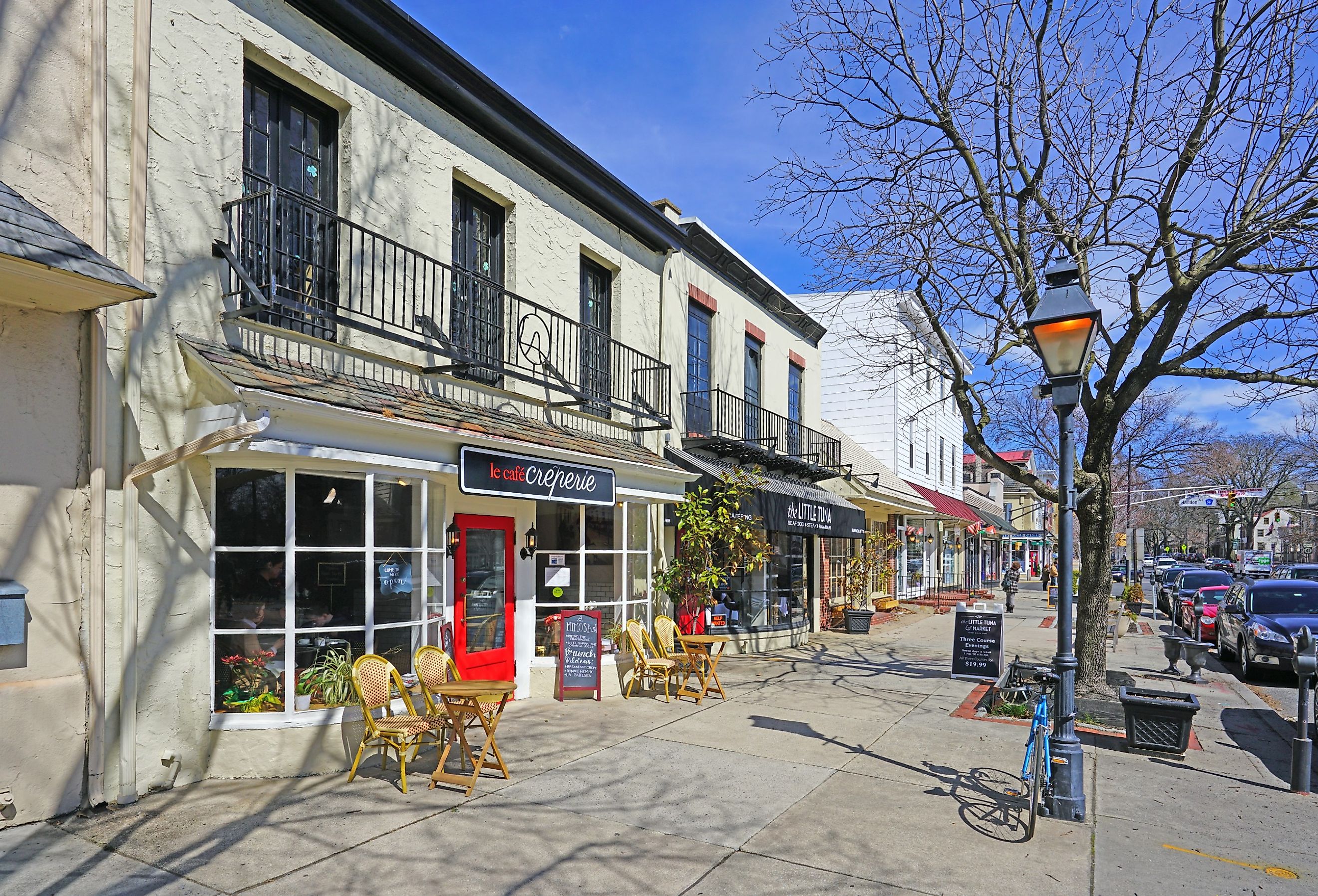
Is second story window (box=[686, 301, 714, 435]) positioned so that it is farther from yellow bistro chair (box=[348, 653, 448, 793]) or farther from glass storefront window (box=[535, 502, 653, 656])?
yellow bistro chair (box=[348, 653, 448, 793])

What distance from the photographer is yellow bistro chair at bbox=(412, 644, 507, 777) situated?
665 cm

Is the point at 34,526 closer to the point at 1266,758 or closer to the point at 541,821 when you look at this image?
the point at 541,821

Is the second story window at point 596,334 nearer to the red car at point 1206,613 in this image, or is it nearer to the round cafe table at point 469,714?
the round cafe table at point 469,714

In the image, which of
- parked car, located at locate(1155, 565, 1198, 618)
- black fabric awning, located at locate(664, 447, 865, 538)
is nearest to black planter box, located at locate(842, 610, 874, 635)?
black fabric awning, located at locate(664, 447, 865, 538)

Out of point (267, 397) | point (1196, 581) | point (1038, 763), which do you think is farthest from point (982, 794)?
→ point (1196, 581)

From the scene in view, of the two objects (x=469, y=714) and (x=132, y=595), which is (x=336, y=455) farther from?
(x=469, y=714)

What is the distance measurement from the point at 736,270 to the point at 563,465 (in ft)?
25.5

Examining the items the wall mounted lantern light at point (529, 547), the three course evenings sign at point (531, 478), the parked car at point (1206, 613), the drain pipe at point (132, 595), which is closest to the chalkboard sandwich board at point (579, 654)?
the wall mounted lantern light at point (529, 547)

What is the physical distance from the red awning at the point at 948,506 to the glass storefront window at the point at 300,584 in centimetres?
2116

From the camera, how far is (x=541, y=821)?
5762 millimetres

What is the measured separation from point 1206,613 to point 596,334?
51.2ft

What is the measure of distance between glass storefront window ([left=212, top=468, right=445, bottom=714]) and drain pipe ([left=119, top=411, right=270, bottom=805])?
605mm

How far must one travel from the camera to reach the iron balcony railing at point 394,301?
6.81 metres

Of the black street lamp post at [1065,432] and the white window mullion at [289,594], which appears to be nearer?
the black street lamp post at [1065,432]
